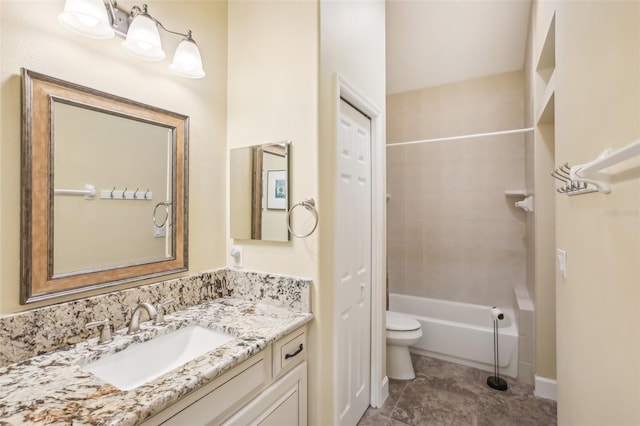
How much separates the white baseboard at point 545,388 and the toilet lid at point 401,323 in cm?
92

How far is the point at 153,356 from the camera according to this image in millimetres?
1198

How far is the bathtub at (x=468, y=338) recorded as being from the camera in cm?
247

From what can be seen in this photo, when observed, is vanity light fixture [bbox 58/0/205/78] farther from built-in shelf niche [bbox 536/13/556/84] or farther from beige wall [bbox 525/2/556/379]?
beige wall [bbox 525/2/556/379]

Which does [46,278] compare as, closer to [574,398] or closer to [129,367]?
[129,367]

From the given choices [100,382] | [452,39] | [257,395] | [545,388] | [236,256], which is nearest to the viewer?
[100,382]

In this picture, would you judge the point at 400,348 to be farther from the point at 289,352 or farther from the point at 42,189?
the point at 42,189

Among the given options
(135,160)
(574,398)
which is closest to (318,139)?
(135,160)

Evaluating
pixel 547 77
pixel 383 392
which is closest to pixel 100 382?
pixel 383 392

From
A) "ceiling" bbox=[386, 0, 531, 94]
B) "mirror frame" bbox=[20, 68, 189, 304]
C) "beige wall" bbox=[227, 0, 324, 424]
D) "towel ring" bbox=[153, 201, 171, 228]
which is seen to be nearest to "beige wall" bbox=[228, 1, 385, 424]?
"beige wall" bbox=[227, 0, 324, 424]

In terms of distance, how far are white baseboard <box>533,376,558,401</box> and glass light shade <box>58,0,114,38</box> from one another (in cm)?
331

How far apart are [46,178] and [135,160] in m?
0.34

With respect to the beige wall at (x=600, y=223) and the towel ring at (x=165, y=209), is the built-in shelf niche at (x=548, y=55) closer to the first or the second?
the beige wall at (x=600, y=223)

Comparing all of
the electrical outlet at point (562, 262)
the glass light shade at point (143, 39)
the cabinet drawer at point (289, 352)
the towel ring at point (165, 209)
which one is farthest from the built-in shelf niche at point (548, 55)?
the towel ring at point (165, 209)

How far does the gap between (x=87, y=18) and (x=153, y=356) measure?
1.31m
